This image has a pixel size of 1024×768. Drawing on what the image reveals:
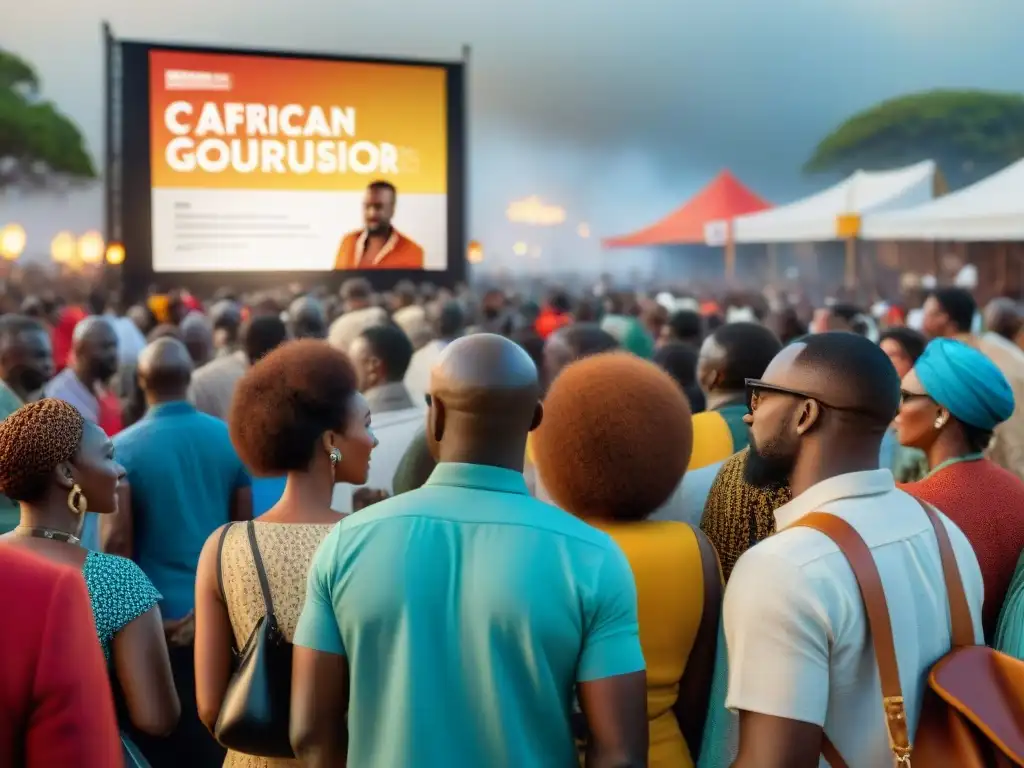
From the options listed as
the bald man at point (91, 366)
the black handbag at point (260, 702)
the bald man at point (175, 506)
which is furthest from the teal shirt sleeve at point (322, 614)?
the bald man at point (91, 366)

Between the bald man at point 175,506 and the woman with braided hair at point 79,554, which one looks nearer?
the woman with braided hair at point 79,554

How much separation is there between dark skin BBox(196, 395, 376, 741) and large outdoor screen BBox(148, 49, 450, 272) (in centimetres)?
1313

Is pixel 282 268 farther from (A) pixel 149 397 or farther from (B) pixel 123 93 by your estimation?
(A) pixel 149 397

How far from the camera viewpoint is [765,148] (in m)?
52.8

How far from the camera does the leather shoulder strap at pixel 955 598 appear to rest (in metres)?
1.68

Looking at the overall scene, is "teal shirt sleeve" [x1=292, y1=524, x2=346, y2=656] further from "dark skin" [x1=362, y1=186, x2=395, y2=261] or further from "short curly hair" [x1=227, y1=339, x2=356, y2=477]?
"dark skin" [x1=362, y1=186, x2=395, y2=261]

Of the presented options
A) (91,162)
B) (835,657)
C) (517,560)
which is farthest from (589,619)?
(91,162)

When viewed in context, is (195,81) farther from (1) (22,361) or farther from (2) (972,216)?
(1) (22,361)

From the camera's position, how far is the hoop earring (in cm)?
205

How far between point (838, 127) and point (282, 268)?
37.9m

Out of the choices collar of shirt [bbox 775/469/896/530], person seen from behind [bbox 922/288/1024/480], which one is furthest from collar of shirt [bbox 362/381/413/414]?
person seen from behind [bbox 922/288/1024/480]

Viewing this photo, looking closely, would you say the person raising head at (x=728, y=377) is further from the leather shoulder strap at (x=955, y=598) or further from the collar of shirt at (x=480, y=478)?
the collar of shirt at (x=480, y=478)

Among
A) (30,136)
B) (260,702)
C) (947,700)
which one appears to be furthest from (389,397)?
(30,136)

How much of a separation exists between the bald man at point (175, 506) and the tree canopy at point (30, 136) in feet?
124
